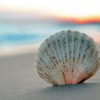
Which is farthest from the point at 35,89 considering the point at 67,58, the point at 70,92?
the point at 70,92

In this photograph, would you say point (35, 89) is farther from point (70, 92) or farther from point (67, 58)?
point (70, 92)

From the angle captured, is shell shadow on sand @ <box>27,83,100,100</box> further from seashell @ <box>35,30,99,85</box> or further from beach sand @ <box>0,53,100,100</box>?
seashell @ <box>35,30,99,85</box>


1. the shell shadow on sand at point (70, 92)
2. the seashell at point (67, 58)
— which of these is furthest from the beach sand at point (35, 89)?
the seashell at point (67, 58)

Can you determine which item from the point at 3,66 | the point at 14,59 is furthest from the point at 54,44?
the point at 14,59

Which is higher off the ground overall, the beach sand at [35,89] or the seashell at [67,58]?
the seashell at [67,58]

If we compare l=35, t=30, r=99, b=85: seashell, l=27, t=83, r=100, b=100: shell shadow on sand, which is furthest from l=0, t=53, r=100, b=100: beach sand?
l=35, t=30, r=99, b=85: seashell

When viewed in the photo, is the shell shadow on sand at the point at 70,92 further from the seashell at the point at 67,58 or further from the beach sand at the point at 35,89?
the seashell at the point at 67,58
